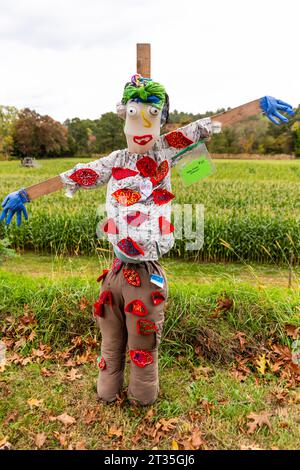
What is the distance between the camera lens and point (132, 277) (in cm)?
268

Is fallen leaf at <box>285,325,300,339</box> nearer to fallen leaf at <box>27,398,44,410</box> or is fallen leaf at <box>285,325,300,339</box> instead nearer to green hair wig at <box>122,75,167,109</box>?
fallen leaf at <box>27,398,44,410</box>

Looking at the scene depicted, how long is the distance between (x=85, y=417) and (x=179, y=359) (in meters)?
0.94

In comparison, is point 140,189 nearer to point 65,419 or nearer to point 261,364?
point 65,419

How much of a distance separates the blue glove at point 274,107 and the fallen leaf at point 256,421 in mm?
1881

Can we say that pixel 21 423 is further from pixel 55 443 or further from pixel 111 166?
pixel 111 166

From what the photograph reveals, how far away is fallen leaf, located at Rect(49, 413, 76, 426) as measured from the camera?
2.79 meters

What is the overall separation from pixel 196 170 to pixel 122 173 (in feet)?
1.61

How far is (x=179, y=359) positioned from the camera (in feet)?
11.4

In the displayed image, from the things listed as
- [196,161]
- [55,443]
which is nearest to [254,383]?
[55,443]

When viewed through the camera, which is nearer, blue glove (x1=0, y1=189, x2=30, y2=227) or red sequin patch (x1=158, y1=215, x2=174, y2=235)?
red sequin patch (x1=158, y1=215, x2=174, y2=235)

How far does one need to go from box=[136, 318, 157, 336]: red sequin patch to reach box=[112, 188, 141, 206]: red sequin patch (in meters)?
0.73

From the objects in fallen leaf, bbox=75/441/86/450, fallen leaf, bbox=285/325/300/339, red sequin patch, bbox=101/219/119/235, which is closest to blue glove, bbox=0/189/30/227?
red sequin patch, bbox=101/219/119/235

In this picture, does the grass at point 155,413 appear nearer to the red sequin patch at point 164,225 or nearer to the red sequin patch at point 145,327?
the red sequin patch at point 145,327

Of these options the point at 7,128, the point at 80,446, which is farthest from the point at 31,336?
the point at 7,128
